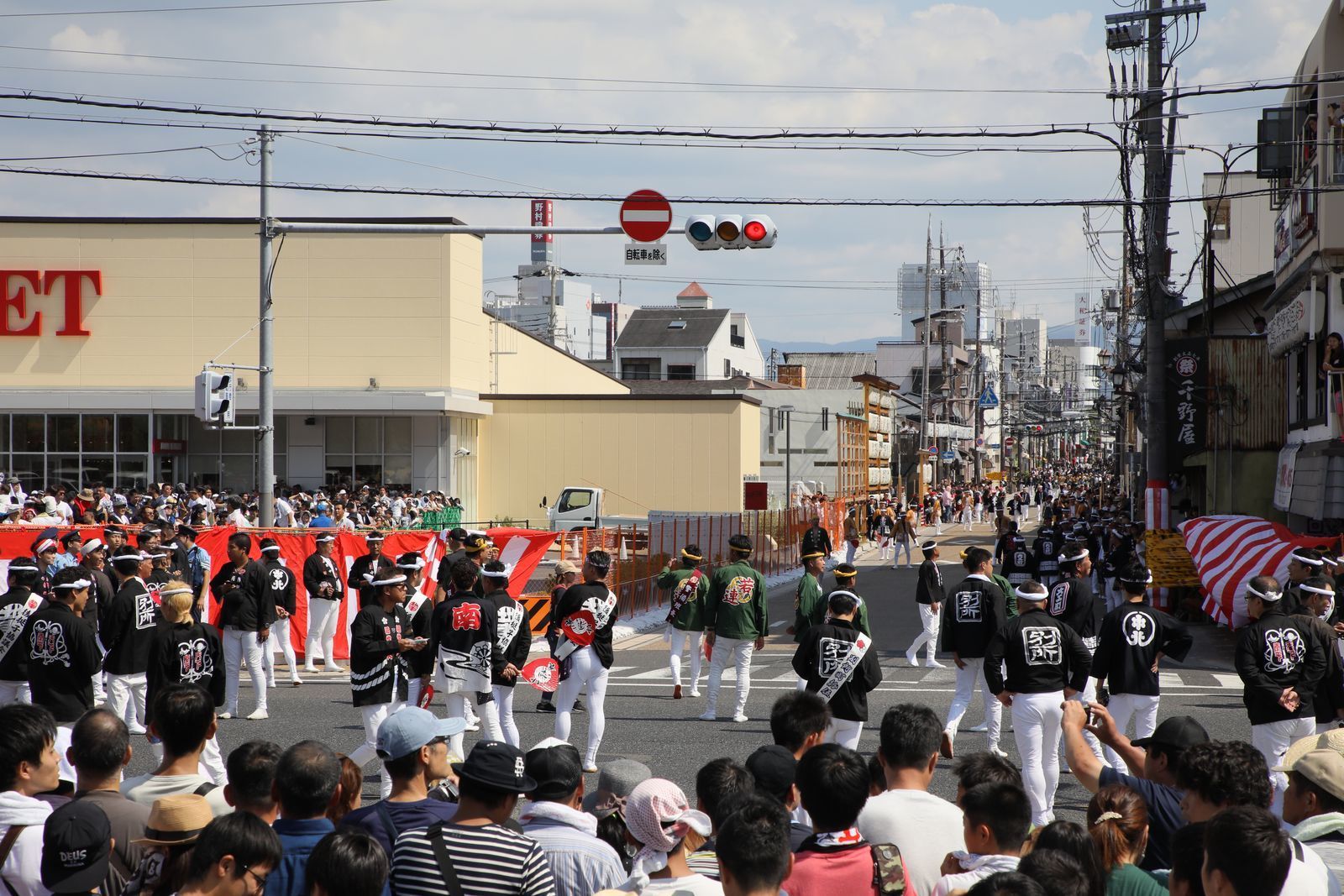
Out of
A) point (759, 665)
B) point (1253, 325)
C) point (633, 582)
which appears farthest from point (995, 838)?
point (1253, 325)

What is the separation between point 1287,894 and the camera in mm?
3887

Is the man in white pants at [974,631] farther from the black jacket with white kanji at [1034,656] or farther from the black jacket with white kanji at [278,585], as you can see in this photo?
the black jacket with white kanji at [278,585]

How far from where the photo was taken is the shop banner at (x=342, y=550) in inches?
687

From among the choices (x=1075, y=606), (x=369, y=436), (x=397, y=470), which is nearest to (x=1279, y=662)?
(x=1075, y=606)

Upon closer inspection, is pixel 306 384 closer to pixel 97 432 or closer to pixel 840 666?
pixel 97 432

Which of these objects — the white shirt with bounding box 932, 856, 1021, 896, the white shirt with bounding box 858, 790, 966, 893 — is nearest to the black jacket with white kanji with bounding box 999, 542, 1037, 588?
the white shirt with bounding box 858, 790, 966, 893

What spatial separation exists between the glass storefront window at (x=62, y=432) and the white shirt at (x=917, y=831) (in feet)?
121

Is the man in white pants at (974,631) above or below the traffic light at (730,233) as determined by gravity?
below

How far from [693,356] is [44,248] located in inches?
1640

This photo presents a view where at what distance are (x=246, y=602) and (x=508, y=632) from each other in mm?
4185

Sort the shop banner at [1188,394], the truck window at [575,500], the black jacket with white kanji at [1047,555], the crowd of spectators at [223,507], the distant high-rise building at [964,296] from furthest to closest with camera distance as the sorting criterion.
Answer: the distant high-rise building at [964,296] → the truck window at [575,500] → the shop banner at [1188,394] → the crowd of spectators at [223,507] → the black jacket with white kanji at [1047,555]

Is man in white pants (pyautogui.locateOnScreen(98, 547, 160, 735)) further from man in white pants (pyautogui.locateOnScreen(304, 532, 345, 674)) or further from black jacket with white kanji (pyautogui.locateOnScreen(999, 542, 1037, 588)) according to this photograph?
black jacket with white kanji (pyautogui.locateOnScreen(999, 542, 1037, 588))

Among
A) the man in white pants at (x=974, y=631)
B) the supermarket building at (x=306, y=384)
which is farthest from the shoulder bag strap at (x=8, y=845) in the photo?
the supermarket building at (x=306, y=384)

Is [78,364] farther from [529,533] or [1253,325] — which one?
[1253,325]
